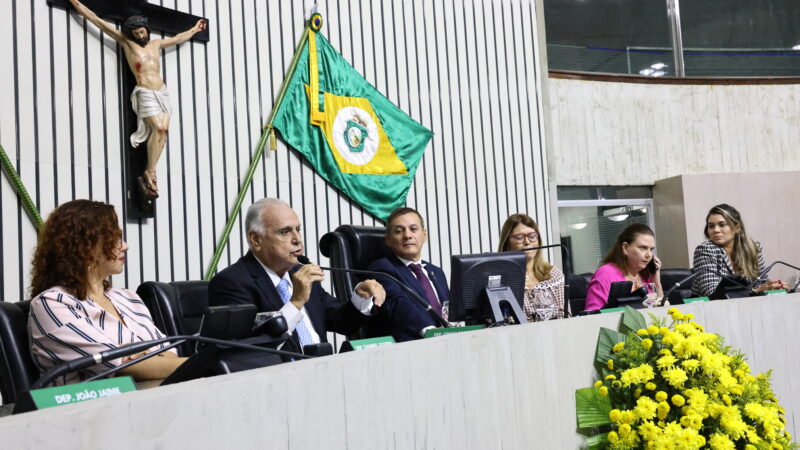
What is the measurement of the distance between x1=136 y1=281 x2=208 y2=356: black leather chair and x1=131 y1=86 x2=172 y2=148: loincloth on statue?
166 cm

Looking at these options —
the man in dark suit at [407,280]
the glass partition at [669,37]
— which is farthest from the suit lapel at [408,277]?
the glass partition at [669,37]

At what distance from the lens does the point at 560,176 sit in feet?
21.4

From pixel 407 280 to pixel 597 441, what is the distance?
1287mm

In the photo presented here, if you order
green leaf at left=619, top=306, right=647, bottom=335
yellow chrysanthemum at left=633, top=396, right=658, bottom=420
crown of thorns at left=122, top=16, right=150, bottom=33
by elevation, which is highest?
crown of thorns at left=122, top=16, right=150, bottom=33

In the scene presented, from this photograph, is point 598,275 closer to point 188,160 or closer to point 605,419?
point 605,419

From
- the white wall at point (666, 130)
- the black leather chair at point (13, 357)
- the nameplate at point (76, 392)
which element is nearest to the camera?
the nameplate at point (76, 392)

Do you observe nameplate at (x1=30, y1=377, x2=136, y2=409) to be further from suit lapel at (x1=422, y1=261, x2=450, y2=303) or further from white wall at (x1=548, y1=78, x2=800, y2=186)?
white wall at (x1=548, y1=78, x2=800, y2=186)

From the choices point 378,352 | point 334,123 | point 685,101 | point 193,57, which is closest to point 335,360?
point 378,352

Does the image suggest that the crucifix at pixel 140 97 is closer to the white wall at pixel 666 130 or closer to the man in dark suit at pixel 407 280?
the man in dark suit at pixel 407 280

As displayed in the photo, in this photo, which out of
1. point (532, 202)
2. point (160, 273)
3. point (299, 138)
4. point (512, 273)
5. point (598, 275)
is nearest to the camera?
point (512, 273)

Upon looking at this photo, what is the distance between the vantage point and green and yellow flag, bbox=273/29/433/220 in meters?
4.86

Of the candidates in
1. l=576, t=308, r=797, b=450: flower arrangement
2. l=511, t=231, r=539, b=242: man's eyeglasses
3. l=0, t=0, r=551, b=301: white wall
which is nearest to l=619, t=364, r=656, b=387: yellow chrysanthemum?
l=576, t=308, r=797, b=450: flower arrangement

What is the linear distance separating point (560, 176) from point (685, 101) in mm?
1395

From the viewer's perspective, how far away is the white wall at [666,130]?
657cm
